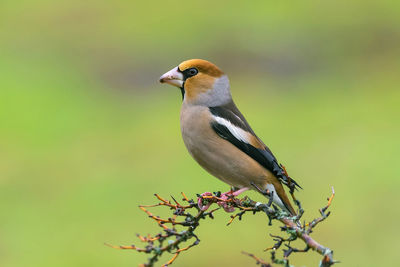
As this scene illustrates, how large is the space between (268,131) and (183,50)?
5.72m

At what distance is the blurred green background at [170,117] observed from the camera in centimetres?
1357

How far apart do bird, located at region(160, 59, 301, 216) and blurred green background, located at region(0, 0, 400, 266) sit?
7.06m

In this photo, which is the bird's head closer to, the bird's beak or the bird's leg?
the bird's beak

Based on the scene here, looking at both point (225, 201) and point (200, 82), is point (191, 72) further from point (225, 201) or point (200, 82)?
point (225, 201)

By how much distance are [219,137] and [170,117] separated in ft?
46.7

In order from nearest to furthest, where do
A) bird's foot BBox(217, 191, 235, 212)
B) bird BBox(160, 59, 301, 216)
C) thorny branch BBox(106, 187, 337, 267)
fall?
thorny branch BBox(106, 187, 337, 267), bird's foot BBox(217, 191, 235, 212), bird BBox(160, 59, 301, 216)

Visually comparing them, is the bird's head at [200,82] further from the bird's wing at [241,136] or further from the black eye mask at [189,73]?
the bird's wing at [241,136]

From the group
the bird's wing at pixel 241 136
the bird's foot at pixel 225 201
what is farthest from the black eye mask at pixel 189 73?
the bird's foot at pixel 225 201

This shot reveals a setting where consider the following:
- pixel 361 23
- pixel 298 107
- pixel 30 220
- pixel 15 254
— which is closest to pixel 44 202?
pixel 30 220

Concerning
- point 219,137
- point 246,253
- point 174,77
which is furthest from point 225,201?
point 174,77

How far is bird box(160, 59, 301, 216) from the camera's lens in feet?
17.3

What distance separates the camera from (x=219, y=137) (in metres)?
5.39

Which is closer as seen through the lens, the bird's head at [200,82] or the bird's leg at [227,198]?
the bird's leg at [227,198]

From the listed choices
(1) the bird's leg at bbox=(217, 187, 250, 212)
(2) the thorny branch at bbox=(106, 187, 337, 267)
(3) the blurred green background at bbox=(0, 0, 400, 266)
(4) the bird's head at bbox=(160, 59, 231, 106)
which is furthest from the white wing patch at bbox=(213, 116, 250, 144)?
(3) the blurred green background at bbox=(0, 0, 400, 266)
